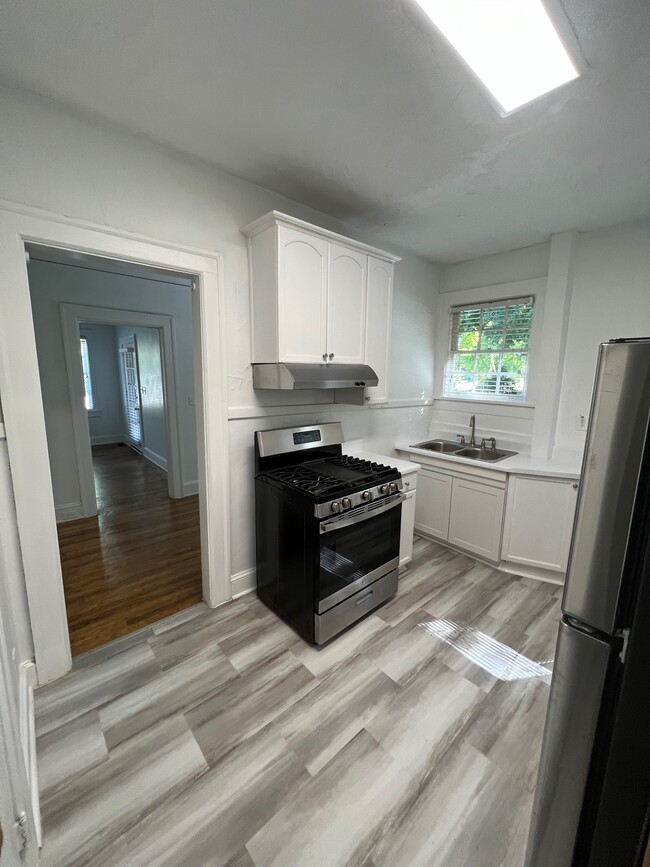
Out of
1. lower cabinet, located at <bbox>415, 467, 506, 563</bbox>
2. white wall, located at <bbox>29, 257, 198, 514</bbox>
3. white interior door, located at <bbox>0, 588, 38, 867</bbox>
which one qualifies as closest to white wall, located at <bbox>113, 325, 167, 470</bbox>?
white wall, located at <bbox>29, 257, 198, 514</bbox>

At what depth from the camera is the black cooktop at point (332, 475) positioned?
204 centimetres

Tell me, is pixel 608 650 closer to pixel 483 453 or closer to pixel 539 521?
pixel 539 521

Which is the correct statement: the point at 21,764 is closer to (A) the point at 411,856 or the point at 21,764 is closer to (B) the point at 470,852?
(A) the point at 411,856

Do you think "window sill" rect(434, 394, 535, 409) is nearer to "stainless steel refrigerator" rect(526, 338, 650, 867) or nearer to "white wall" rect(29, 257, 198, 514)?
"stainless steel refrigerator" rect(526, 338, 650, 867)

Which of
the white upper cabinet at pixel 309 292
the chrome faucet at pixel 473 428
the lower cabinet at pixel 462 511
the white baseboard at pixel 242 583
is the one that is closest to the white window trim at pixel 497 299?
the chrome faucet at pixel 473 428

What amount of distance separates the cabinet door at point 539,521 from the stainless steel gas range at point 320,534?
1057mm

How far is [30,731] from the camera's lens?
1460mm

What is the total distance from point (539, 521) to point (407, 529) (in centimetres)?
100

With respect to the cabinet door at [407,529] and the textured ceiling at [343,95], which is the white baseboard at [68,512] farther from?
the textured ceiling at [343,95]

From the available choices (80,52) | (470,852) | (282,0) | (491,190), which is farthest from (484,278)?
(470,852)

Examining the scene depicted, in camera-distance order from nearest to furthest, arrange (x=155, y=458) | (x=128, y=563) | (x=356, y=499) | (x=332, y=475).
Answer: (x=356, y=499), (x=332, y=475), (x=128, y=563), (x=155, y=458)

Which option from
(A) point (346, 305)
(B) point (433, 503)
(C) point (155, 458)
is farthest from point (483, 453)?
(C) point (155, 458)

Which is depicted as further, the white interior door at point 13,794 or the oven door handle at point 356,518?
the oven door handle at point 356,518

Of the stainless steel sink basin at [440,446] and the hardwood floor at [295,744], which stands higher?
the stainless steel sink basin at [440,446]
